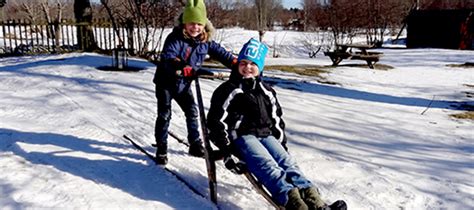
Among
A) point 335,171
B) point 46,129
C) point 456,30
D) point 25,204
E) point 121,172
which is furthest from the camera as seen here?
point 456,30

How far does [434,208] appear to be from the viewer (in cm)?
344

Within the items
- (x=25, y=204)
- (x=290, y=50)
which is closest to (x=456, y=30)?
(x=290, y=50)

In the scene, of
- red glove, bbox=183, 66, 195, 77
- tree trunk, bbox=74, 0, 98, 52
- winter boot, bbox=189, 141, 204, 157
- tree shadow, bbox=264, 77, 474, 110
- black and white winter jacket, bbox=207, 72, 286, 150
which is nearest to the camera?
black and white winter jacket, bbox=207, 72, 286, 150

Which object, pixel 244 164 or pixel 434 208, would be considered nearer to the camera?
pixel 244 164

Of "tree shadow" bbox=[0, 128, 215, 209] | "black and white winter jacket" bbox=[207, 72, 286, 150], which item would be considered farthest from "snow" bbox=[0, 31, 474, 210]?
"black and white winter jacket" bbox=[207, 72, 286, 150]

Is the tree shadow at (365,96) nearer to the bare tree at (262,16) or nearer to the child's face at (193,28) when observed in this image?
the child's face at (193,28)

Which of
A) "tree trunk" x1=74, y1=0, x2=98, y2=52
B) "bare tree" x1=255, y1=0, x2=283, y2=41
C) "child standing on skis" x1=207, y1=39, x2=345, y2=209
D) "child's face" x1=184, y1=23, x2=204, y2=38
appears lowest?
"child standing on skis" x1=207, y1=39, x2=345, y2=209

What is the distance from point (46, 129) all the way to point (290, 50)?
26.3 metres

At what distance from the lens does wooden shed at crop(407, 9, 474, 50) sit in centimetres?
2958

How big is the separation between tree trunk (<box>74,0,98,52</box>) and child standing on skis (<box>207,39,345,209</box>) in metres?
12.2

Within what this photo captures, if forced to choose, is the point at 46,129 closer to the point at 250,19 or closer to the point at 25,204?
the point at 25,204

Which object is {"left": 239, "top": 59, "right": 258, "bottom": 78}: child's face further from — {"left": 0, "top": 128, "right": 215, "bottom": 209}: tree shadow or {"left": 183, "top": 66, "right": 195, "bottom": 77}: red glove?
{"left": 0, "top": 128, "right": 215, "bottom": 209}: tree shadow

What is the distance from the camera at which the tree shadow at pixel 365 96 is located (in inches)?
306

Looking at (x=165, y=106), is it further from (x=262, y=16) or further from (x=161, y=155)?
(x=262, y=16)
